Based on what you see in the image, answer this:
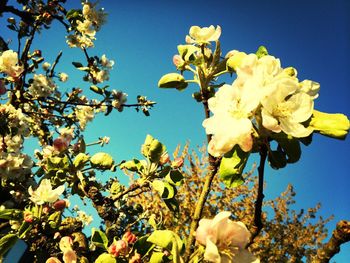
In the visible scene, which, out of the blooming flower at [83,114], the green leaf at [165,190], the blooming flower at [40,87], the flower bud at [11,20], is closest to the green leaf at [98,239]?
the green leaf at [165,190]

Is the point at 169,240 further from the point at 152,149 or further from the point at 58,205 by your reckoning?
the point at 58,205

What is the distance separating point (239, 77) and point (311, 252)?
607 inches

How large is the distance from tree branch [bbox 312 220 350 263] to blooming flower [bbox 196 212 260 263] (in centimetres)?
22

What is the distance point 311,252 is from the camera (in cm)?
1420

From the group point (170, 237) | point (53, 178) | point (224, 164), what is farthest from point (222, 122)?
point (53, 178)

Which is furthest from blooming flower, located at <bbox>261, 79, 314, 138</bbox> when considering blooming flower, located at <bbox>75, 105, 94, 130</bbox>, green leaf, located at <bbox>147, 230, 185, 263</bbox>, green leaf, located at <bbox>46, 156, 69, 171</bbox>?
blooming flower, located at <bbox>75, 105, 94, 130</bbox>

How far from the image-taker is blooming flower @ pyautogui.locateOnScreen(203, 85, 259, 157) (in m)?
1.05

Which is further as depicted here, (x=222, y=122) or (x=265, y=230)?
(x=265, y=230)

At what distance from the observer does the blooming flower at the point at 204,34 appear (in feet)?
5.51

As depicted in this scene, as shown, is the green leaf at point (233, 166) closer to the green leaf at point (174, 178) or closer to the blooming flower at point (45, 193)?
the green leaf at point (174, 178)

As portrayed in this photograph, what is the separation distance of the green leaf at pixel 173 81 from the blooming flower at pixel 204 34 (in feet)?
0.72

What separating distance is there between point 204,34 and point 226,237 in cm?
106

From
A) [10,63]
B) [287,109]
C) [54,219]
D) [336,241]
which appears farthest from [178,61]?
[10,63]

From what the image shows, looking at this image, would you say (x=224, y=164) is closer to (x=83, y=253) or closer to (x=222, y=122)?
(x=222, y=122)
